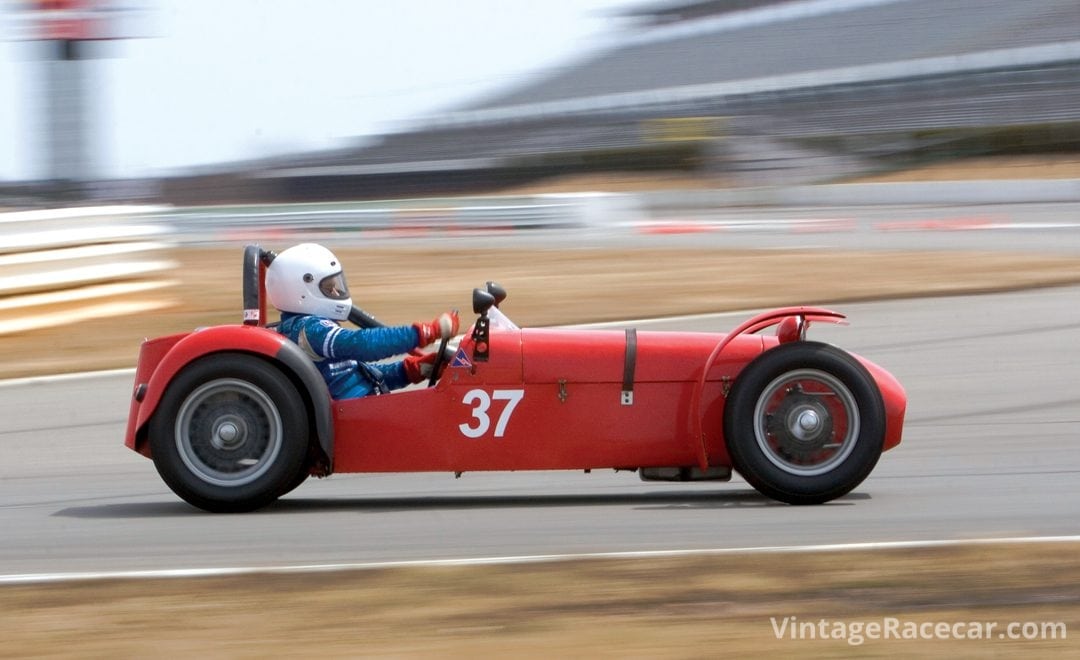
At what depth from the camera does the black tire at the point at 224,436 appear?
5.48 meters

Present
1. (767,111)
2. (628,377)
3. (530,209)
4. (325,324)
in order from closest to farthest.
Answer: (628,377), (325,324), (530,209), (767,111)

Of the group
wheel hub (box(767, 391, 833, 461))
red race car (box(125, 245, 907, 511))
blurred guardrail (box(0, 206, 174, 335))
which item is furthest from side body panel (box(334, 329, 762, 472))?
blurred guardrail (box(0, 206, 174, 335))

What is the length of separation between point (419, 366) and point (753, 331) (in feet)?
4.45

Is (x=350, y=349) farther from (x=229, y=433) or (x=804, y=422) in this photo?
(x=804, y=422)

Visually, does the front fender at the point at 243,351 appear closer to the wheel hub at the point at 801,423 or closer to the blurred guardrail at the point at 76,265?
the wheel hub at the point at 801,423

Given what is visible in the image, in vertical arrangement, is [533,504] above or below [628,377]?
below

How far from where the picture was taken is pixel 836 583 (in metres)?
4.19

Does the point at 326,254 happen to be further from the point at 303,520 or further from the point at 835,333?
the point at 835,333

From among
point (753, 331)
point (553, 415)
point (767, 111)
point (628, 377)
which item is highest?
point (767, 111)

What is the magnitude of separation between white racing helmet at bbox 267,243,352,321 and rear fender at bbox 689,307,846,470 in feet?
4.87

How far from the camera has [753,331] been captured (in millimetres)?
5602

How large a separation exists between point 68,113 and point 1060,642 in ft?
44.5

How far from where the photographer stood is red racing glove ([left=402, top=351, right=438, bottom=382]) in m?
5.66

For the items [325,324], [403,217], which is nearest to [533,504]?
[325,324]
